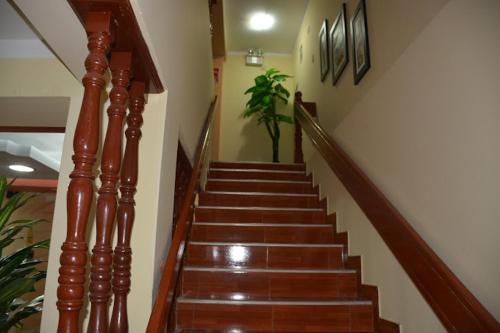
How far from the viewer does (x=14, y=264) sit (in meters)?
1.55

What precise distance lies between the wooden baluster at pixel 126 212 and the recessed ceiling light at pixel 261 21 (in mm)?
4428

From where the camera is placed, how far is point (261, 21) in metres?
5.68

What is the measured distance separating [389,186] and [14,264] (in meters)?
1.98

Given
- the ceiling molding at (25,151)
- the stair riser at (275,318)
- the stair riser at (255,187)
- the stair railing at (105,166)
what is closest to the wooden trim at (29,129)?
the stair railing at (105,166)

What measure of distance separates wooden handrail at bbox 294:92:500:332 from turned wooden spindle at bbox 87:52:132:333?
1.28 meters

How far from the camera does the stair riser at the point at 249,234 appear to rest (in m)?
2.86

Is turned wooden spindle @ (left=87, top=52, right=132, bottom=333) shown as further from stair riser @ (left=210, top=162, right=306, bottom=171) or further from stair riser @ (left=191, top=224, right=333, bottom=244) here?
stair riser @ (left=210, top=162, right=306, bottom=171)

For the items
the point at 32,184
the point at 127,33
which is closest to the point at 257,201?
the point at 127,33

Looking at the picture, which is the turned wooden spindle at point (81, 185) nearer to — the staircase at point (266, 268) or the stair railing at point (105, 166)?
the stair railing at point (105, 166)

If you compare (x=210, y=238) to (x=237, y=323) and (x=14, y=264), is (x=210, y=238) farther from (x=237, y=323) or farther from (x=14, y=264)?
(x=14, y=264)

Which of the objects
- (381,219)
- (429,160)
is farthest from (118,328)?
(429,160)

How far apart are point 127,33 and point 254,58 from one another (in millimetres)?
5213

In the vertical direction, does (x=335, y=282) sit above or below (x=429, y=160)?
below

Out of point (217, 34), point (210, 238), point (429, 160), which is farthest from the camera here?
point (217, 34)
